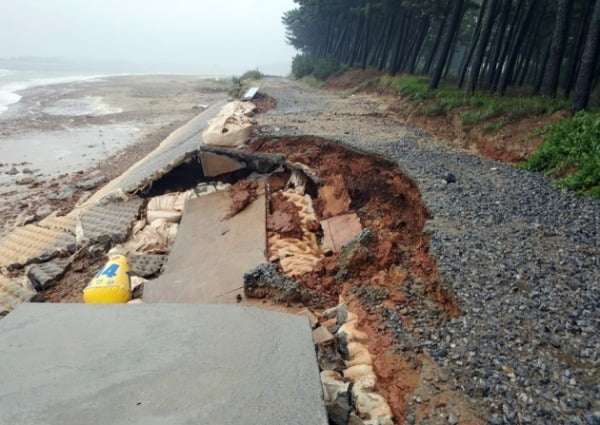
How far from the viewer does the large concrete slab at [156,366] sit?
2430mm

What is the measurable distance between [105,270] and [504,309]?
4915 mm

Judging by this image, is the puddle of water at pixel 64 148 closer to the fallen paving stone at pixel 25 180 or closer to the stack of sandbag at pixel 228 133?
the fallen paving stone at pixel 25 180

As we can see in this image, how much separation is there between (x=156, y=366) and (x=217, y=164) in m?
6.31

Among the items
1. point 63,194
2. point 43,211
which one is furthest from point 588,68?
point 63,194

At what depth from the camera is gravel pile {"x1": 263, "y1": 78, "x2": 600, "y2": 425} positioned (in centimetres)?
272

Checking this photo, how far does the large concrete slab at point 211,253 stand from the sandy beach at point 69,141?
15.5 feet

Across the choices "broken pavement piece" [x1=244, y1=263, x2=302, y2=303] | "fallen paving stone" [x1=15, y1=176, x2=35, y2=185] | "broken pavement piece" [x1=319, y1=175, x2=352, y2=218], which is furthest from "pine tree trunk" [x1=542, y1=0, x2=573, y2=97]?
"fallen paving stone" [x1=15, y1=176, x2=35, y2=185]

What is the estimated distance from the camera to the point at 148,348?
3.03 metres

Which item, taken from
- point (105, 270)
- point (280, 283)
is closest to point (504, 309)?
point (280, 283)

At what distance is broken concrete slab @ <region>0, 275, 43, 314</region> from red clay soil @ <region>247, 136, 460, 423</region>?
12.8ft

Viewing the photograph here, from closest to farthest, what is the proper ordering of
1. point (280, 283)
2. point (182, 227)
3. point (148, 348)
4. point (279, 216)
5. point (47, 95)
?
point (148, 348) < point (280, 283) < point (279, 216) < point (182, 227) < point (47, 95)

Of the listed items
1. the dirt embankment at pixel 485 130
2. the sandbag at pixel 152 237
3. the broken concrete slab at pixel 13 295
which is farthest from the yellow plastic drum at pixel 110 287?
the dirt embankment at pixel 485 130

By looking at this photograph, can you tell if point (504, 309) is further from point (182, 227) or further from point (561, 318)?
point (182, 227)

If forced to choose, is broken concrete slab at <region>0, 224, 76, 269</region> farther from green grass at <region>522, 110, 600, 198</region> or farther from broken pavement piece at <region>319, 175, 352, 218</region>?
green grass at <region>522, 110, 600, 198</region>
